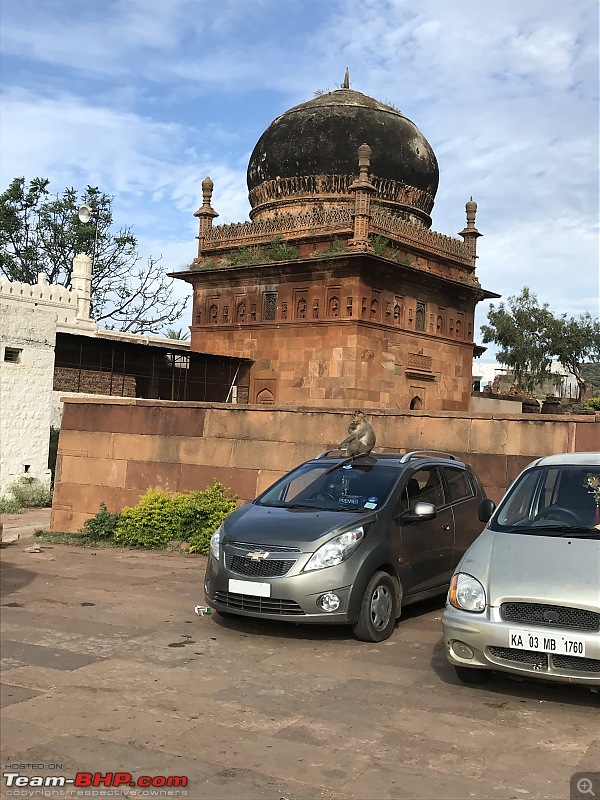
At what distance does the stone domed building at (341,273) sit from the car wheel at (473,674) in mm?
16564

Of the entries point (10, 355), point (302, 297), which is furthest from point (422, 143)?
point (10, 355)

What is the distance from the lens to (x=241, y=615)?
286 inches

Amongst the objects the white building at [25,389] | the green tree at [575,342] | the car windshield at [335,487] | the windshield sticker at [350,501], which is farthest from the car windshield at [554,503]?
the green tree at [575,342]

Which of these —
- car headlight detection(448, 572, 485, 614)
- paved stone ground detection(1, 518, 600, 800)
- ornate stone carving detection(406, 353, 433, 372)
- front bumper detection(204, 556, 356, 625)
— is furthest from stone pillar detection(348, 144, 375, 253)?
car headlight detection(448, 572, 485, 614)

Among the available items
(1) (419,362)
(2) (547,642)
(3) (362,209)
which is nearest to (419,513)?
(2) (547,642)

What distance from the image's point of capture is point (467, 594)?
5.68 metres

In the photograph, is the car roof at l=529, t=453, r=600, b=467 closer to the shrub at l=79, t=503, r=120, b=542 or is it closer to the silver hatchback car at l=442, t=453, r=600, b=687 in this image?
the silver hatchback car at l=442, t=453, r=600, b=687

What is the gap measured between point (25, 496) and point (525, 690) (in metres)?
15.3

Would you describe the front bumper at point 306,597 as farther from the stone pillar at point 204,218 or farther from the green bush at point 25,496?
the stone pillar at point 204,218

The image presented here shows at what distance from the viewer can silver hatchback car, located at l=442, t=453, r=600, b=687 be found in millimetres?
5199

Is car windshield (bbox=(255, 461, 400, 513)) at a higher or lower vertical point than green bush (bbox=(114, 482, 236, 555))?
higher

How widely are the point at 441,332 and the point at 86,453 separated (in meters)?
14.3

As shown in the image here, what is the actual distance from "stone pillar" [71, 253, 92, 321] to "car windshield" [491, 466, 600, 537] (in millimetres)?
23263

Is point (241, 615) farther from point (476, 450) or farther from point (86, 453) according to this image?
point (86, 453)
